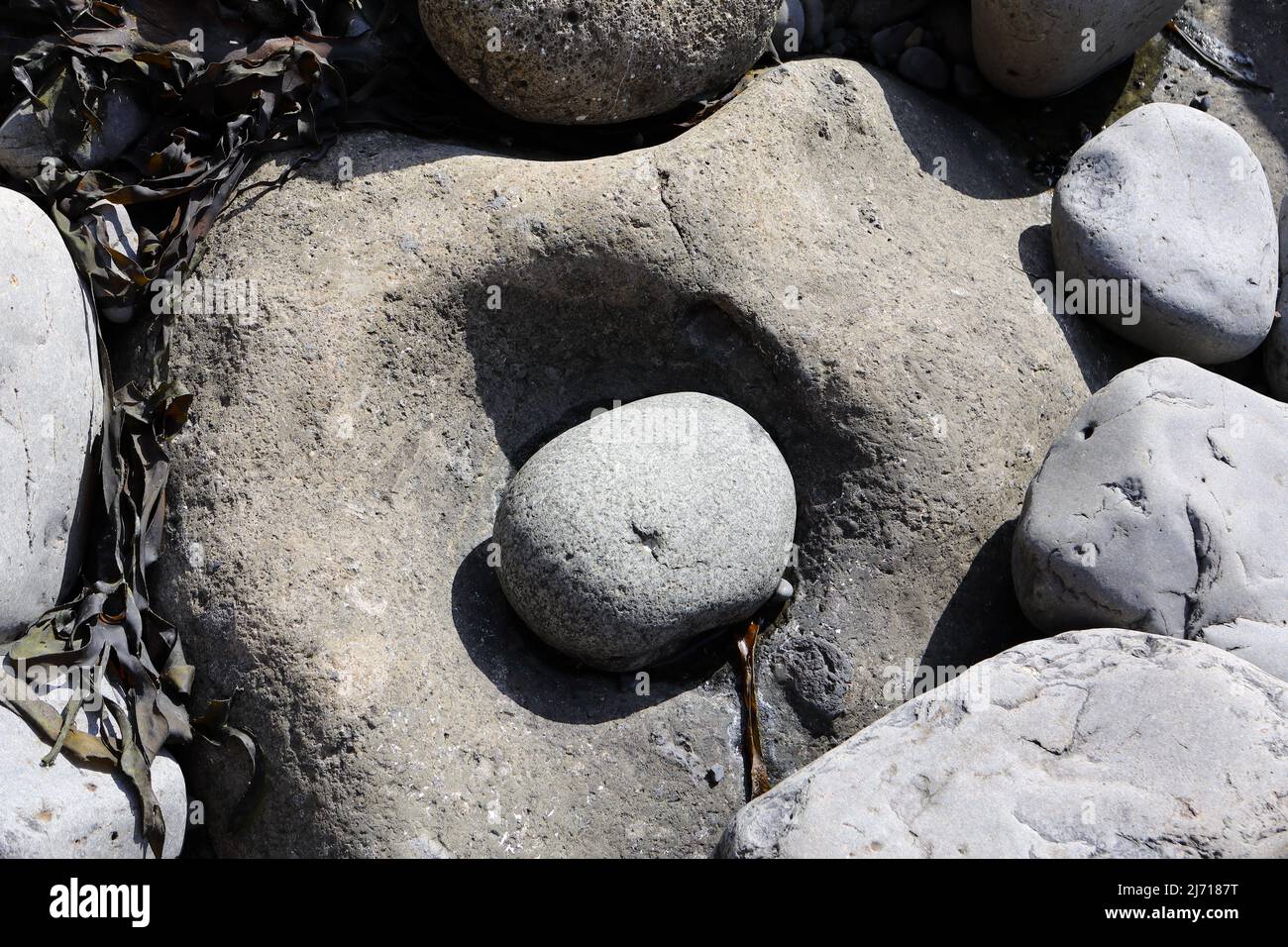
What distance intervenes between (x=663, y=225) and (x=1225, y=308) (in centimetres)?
193

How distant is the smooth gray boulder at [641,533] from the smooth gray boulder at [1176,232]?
4.75ft

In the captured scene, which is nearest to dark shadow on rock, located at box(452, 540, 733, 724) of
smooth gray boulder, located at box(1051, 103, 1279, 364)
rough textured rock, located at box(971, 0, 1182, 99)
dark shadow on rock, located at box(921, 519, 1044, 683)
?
dark shadow on rock, located at box(921, 519, 1044, 683)

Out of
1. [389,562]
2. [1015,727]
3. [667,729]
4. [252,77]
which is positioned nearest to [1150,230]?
A: [1015,727]

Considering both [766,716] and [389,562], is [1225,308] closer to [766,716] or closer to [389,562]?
[766,716]

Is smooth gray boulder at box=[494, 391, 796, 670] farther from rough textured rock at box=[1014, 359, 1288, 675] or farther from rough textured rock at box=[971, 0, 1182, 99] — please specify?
rough textured rock at box=[971, 0, 1182, 99]

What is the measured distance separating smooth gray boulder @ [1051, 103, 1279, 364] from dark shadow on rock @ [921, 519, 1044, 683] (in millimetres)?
984

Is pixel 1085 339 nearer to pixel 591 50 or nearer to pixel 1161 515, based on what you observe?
pixel 1161 515

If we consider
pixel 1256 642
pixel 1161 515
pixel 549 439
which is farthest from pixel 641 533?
pixel 1256 642

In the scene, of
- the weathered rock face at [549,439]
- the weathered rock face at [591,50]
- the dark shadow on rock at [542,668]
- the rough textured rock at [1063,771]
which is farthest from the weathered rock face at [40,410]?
the rough textured rock at [1063,771]

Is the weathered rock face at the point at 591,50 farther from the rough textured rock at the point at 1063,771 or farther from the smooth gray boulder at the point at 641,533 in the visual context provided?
the rough textured rock at the point at 1063,771

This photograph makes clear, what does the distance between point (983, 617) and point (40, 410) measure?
9.06 ft

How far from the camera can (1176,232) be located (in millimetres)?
3688

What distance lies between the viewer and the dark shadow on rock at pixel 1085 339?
12.3 ft

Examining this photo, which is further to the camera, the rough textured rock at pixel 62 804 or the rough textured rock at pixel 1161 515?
the rough textured rock at pixel 1161 515
